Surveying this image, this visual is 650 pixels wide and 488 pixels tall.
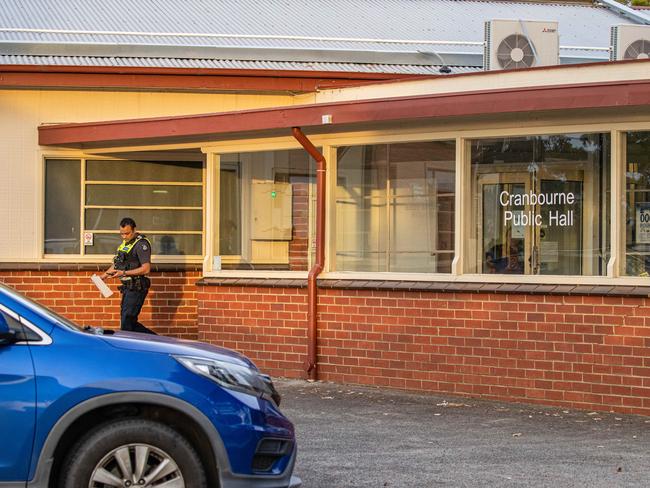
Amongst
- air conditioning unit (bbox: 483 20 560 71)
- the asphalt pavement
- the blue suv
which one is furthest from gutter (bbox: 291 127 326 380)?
the blue suv

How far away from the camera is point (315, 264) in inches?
472

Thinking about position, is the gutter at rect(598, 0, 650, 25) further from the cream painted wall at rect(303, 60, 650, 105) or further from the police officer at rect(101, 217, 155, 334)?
the police officer at rect(101, 217, 155, 334)

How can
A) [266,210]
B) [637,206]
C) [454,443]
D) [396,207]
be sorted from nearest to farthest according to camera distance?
[454,443] < [637,206] < [396,207] < [266,210]

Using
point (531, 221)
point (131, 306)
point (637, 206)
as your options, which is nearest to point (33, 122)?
point (131, 306)

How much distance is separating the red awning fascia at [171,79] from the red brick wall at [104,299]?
232cm

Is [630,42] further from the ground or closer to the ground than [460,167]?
further from the ground

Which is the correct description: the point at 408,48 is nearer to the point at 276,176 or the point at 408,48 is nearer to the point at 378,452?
the point at 276,176

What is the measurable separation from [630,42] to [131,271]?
22.8ft

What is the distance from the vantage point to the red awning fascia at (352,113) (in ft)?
31.8

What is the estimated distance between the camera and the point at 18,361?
5.41 m

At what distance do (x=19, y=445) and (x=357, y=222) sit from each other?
23.1ft

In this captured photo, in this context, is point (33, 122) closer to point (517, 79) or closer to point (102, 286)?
point (102, 286)

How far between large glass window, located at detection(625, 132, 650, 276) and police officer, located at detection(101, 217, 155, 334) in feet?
17.8

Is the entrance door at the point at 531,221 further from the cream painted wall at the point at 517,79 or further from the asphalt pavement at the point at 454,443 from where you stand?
the asphalt pavement at the point at 454,443
